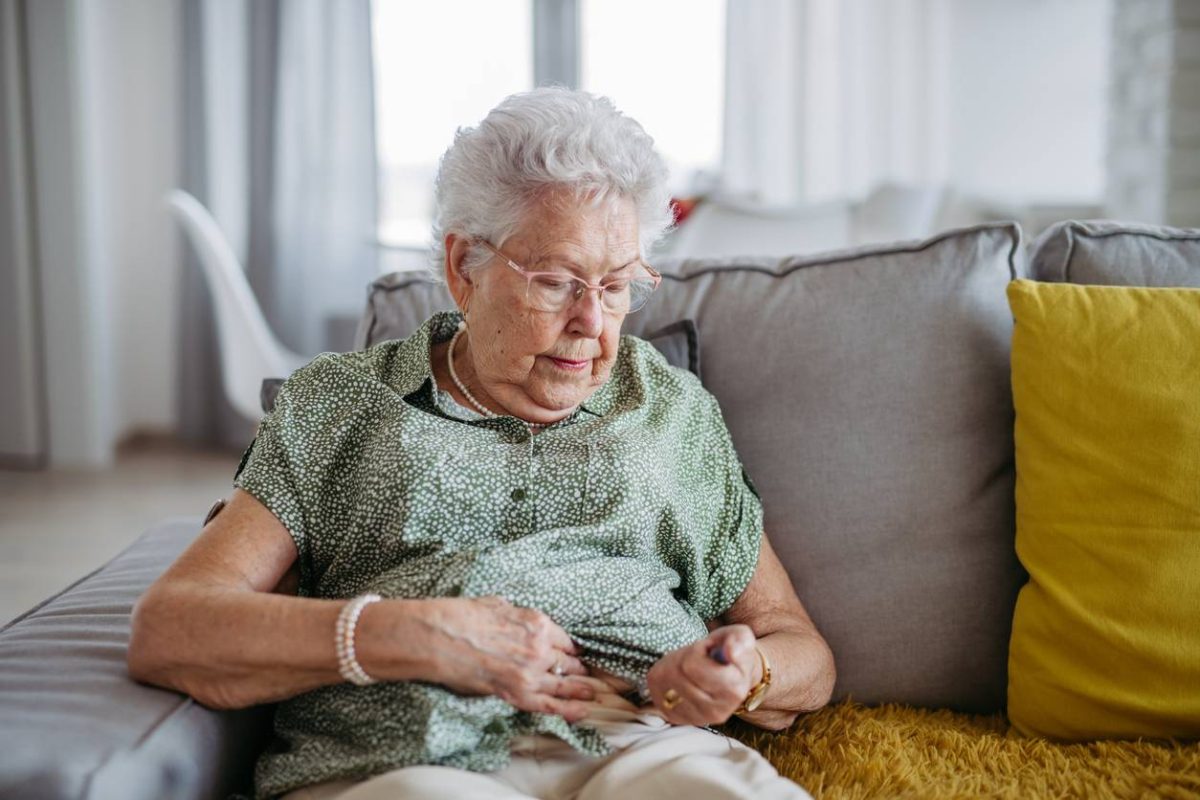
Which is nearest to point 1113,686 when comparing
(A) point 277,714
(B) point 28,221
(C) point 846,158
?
(A) point 277,714

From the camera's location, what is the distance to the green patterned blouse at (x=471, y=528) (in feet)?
3.95

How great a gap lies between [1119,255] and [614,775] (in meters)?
0.96

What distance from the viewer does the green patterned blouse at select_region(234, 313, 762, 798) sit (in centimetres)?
121

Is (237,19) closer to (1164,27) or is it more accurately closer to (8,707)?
(1164,27)

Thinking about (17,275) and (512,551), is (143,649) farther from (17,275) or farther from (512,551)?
(17,275)

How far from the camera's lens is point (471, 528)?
131 cm

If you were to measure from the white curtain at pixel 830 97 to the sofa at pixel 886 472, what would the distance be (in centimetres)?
302

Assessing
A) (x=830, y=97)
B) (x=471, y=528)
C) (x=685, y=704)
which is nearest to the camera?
(x=685, y=704)

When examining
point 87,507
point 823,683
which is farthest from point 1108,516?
point 87,507

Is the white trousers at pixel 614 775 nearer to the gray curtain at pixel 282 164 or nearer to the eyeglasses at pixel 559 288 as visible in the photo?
the eyeglasses at pixel 559 288

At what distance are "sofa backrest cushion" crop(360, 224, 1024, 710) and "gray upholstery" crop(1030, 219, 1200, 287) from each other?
0.06m

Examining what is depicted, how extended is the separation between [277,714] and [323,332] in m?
3.52

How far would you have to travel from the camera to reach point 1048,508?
1408mm

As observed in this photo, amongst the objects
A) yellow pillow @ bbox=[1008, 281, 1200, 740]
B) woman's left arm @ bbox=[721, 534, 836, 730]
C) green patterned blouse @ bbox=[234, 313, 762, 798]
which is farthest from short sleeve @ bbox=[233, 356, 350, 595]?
yellow pillow @ bbox=[1008, 281, 1200, 740]
